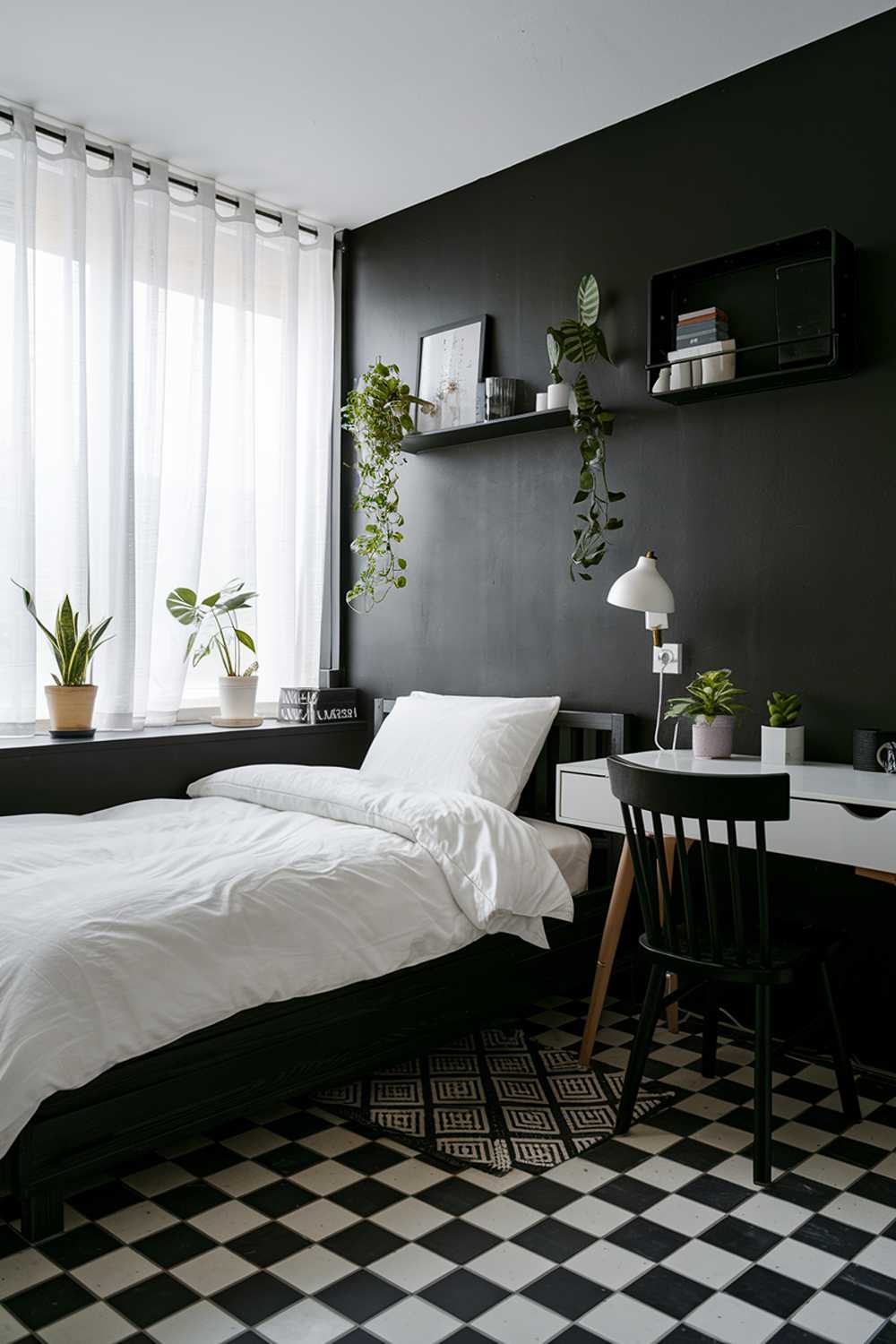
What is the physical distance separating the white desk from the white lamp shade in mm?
429

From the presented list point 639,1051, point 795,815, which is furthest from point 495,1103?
point 795,815

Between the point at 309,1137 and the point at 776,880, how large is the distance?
1.50m

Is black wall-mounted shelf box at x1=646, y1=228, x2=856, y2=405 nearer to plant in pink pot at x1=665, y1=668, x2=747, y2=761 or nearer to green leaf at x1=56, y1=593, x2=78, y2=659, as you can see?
plant in pink pot at x1=665, y1=668, x2=747, y2=761

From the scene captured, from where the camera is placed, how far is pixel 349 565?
439 cm

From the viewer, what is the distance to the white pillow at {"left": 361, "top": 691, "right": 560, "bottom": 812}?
10.9 feet

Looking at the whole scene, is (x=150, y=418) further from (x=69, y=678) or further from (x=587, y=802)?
(x=587, y=802)

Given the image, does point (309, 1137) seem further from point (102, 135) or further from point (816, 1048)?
point (102, 135)

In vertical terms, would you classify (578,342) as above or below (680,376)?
above

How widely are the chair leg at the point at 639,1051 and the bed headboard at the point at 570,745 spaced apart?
1.01 m

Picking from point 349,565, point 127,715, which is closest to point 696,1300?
point 127,715

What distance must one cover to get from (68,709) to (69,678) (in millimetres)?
104

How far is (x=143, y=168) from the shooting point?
12.3ft

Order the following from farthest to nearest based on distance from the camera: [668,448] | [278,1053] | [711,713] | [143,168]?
[143,168] → [668,448] → [711,713] → [278,1053]

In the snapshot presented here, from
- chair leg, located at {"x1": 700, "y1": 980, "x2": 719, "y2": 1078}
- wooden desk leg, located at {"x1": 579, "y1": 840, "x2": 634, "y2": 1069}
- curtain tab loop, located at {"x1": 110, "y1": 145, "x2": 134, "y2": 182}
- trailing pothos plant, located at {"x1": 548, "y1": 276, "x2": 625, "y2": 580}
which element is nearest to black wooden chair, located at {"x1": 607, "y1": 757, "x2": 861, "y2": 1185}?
chair leg, located at {"x1": 700, "y1": 980, "x2": 719, "y2": 1078}
